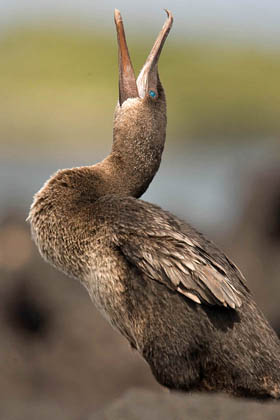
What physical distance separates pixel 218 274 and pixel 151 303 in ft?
1.39

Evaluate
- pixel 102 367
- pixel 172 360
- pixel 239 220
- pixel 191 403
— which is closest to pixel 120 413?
pixel 191 403

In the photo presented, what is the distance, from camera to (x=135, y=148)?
5785 millimetres

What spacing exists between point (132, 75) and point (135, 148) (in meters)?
0.58

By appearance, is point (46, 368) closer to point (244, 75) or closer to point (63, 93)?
point (63, 93)

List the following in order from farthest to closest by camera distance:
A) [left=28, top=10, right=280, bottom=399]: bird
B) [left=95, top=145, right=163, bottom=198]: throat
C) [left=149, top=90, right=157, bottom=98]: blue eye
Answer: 1. [left=149, top=90, right=157, bottom=98]: blue eye
2. [left=95, top=145, right=163, bottom=198]: throat
3. [left=28, top=10, right=280, bottom=399]: bird

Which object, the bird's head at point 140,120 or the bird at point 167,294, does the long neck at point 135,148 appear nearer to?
the bird's head at point 140,120

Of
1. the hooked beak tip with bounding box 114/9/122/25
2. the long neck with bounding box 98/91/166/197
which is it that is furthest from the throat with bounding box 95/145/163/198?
the hooked beak tip with bounding box 114/9/122/25

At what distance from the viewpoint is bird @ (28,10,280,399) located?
4.83 meters

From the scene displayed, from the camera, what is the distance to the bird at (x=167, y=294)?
4.83m

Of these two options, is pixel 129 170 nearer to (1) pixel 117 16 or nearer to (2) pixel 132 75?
(2) pixel 132 75

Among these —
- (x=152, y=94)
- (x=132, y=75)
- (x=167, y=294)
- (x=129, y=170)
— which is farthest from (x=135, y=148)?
(x=167, y=294)

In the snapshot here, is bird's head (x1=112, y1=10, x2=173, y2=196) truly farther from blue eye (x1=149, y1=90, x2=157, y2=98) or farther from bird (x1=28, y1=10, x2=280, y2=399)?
bird (x1=28, y1=10, x2=280, y2=399)

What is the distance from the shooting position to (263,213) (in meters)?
9.72

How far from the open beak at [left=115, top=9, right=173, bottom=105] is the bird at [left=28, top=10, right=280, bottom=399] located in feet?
3.36
